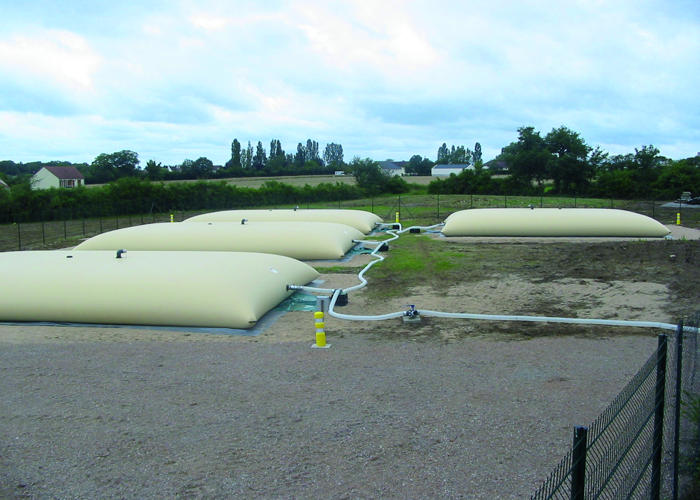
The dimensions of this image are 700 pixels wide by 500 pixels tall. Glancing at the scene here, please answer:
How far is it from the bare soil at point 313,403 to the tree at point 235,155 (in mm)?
90706

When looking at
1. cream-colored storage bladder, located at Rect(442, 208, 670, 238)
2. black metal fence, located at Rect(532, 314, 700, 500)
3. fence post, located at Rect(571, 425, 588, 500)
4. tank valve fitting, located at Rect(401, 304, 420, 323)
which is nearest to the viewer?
fence post, located at Rect(571, 425, 588, 500)

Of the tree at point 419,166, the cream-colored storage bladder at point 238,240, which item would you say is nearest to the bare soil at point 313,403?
the cream-colored storage bladder at point 238,240

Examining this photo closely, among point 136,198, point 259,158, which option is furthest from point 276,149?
point 136,198

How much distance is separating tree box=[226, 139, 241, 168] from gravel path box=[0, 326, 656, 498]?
3624 inches

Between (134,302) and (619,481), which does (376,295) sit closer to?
(134,302)

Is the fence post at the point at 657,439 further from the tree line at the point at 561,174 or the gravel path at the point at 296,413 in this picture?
→ the tree line at the point at 561,174

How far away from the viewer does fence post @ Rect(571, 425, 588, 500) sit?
2887mm

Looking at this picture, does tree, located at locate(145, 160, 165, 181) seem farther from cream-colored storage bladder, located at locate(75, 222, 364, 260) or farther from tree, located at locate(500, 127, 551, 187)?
cream-colored storage bladder, located at locate(75, 222, 364, 260)

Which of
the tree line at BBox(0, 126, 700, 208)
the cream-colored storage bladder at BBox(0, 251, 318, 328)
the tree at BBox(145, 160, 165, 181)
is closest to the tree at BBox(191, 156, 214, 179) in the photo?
the tree at BBox(145, 160, 165, 181)

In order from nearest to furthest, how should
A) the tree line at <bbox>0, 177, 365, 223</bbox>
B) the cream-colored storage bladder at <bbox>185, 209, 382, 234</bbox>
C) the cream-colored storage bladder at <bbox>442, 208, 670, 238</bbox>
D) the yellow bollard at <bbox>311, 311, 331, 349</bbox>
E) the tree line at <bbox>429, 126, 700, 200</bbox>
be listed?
the yellow bollard at <bbox>311, 311, 331, 349</bbox>
the cream-colored storage bladder at <bbox>442, 208, 670, 238</bbox>
the cream-colored storage bladder at <bbox>185, 209, 382, 234</bbox>
the tree line at <bbox>0, 177, 365, 223</bbox>
the tree line at <bbox>429, 126, 700, 200</bbox>

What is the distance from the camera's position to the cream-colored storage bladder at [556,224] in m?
24.4

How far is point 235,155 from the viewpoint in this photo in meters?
101

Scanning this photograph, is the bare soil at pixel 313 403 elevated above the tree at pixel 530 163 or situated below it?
below

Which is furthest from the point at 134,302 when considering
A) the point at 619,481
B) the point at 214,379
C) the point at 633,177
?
the point at 633,177
